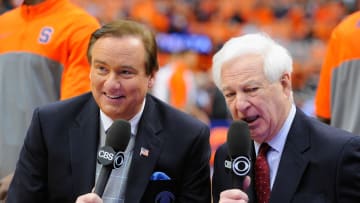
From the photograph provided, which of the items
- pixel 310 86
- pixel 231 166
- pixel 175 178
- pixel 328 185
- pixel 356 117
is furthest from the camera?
pixel 310 86

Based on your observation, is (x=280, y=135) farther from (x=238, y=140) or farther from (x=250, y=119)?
(x=238, y=140)

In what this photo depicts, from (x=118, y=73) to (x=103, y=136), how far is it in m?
0.34

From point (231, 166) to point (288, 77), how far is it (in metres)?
0.74

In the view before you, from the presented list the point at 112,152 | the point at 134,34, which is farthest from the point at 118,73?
the point at 112,152

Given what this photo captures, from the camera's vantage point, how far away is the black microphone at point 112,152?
342cm

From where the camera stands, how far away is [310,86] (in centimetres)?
1452

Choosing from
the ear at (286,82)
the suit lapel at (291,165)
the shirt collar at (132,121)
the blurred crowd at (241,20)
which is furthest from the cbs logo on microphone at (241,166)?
the blurred crowd at (241,20)

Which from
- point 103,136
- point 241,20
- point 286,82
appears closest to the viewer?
point 286,82

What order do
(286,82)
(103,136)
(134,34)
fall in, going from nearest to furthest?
(286,82), (134,34), (103,136)

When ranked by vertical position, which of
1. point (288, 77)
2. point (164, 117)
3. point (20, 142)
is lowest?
point (20, 142)

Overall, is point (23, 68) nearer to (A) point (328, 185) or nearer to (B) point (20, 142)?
(B) point (20, 142)

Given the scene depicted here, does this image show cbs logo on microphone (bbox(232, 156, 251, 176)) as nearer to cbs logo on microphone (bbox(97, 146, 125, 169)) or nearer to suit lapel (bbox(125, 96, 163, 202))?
cbs logo on microphone (bbox(97, 146, 125, 169))

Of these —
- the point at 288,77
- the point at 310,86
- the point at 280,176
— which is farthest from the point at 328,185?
the point at 310,86

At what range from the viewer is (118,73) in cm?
409
